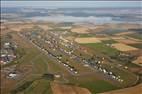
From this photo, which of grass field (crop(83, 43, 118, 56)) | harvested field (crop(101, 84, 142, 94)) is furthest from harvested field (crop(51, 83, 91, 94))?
grass field (crop(83, 43, 118, 56))

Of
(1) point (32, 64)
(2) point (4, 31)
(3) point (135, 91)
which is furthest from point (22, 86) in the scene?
(2) point (4, 31)

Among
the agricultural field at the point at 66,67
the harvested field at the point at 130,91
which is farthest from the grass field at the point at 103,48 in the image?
the harvested field at the point at 130,91

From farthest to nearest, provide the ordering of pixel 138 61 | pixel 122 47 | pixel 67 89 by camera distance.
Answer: pixel 122 47, pixel 138 61, pixel 67 89

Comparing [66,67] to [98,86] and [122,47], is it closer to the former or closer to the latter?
[98,86]

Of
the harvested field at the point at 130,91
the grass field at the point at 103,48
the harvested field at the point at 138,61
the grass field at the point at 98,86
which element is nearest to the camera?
the harvested field at the point at 130,91

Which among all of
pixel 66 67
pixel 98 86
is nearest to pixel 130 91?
pixel 98 86

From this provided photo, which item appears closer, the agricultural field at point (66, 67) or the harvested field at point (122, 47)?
the agricultural field at point (66, 67)

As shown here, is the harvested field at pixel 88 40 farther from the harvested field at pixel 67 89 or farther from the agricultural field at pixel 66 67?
the harvested field at pixel 67 89

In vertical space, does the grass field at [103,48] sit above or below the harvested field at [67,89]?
below
